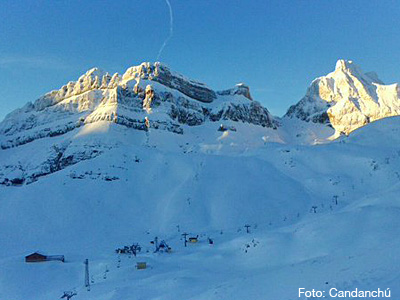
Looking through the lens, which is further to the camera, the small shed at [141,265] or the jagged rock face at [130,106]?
the jagged rock face at [130,106]

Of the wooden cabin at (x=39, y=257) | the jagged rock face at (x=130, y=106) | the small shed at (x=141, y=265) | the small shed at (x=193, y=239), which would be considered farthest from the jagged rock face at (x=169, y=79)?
the small shed at (x=141, y=265)

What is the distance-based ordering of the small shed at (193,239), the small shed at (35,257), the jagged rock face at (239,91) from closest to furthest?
1. the small shed at (35,257)
2. the small shed at (193,239)
3. the jagged rock face at (239,91)

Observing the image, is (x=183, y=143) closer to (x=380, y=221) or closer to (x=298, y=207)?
(x=298, y=207)

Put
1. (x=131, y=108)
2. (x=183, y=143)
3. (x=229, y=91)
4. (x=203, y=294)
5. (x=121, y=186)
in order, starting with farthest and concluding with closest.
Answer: (x=229, y=91) < (x=131, y=108) < (x=183, y=143) < (x=121, y=186) < (x=203, y=294)

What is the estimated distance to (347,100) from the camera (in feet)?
298

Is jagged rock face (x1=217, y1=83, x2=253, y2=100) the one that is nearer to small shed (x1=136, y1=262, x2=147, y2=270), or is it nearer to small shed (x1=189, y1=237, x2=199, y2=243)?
small shed (x1=189, y1=237, x2=199, y2=243)

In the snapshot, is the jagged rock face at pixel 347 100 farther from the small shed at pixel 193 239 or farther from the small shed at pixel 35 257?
the small shed at pixel 35 257

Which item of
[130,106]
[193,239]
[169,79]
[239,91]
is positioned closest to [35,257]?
[193,239]

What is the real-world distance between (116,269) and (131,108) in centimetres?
4923

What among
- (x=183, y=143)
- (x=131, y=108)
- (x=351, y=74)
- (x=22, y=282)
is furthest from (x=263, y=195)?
(x=351, y=74)

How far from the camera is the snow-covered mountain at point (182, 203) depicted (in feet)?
48.7

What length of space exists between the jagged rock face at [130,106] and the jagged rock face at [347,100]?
15.5m

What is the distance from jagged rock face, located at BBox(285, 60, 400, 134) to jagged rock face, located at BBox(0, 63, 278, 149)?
15.5 meters

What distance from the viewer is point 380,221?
17812 millimetres
